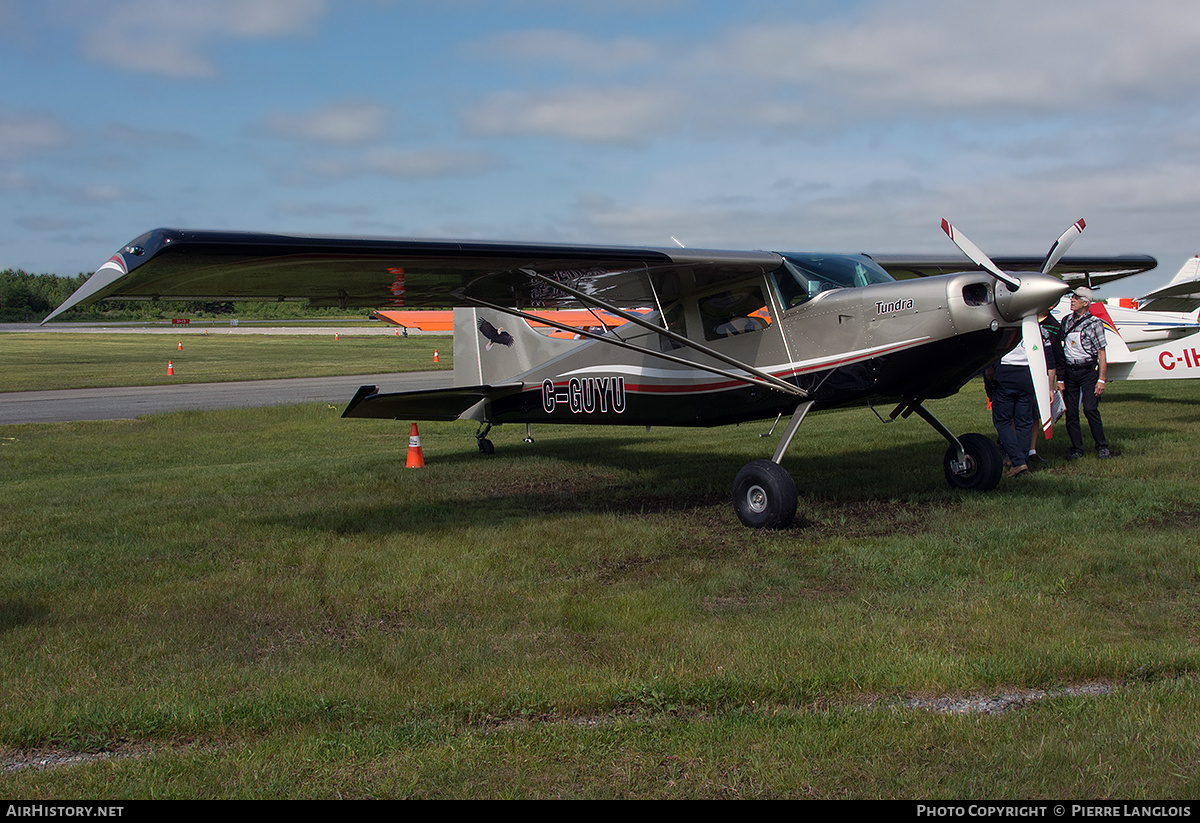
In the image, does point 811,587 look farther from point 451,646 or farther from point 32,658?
point 32,658

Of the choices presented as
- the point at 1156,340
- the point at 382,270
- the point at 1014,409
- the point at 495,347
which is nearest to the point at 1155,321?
the point at 1156,340

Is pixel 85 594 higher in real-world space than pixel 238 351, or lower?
lower

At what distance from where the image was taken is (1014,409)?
33.1ft

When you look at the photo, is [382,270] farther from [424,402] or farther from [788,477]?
[788,477]

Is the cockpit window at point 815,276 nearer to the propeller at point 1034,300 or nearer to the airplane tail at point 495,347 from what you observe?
the propeller at point 1034,300

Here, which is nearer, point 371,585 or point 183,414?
point 371,585

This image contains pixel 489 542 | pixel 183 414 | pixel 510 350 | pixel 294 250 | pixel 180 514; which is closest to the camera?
pixel 294 250

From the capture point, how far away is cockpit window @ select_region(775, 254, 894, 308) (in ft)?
28.5

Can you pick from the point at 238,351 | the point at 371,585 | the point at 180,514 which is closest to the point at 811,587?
the point at 371,585

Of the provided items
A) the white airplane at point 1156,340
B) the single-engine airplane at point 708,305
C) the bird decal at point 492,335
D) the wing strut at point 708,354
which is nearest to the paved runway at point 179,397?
the bird decal at point 492,335

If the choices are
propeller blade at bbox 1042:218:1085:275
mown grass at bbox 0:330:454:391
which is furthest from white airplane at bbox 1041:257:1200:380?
mown grass at bbox 0:330:454:391

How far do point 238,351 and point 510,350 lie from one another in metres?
38.7
